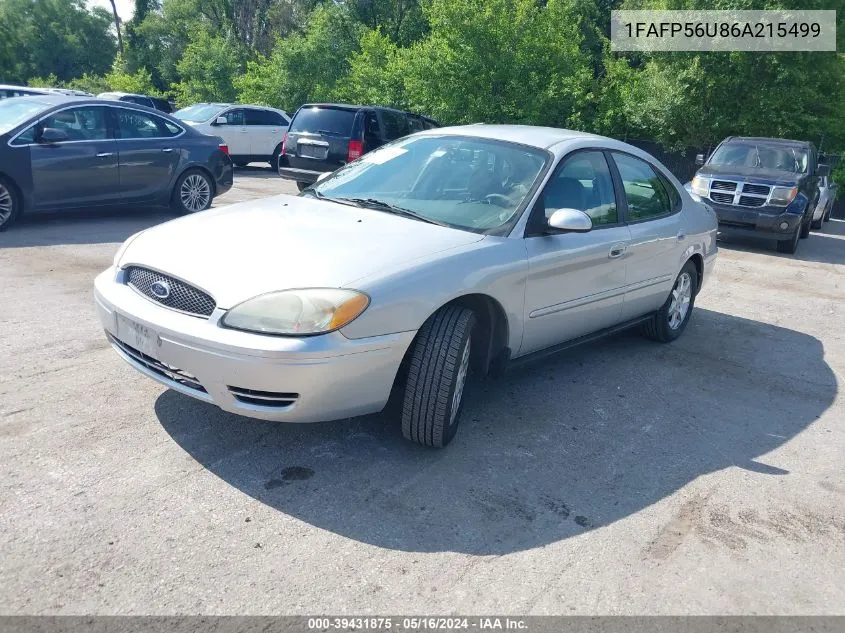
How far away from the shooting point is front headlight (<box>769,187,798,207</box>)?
38.3 feet

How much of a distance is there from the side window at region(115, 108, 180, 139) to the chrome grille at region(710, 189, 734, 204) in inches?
322

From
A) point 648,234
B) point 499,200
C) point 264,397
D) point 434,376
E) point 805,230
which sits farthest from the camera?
point 805,230

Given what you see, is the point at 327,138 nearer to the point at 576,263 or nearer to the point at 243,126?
the point at 243,126

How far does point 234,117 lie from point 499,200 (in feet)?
53.2

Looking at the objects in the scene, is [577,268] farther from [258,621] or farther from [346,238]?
[258,621]

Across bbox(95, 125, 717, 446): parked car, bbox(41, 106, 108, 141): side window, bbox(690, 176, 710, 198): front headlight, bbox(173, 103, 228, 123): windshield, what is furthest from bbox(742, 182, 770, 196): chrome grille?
bbox(173, 103, 228, 123): windshield

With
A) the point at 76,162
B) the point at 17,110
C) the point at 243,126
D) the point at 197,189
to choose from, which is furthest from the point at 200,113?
the point at 76,162

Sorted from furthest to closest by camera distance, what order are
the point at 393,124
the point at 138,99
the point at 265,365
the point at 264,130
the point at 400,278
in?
the point at 138,99
the point at 264,130
the point at 393,124
the point at 400,278
the point at 265,365

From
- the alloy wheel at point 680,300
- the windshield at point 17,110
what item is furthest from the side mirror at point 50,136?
the alloy wheel at point 680,300

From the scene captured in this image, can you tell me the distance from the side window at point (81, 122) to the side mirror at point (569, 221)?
702cm

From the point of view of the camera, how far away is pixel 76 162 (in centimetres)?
915

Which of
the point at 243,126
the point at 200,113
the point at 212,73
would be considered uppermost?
the point at 212,73

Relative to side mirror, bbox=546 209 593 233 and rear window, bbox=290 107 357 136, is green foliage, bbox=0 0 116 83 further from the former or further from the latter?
side mirror, bbox=546 209 593 233

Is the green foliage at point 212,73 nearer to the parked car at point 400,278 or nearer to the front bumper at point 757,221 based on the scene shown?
the front bumper at point 757,221
